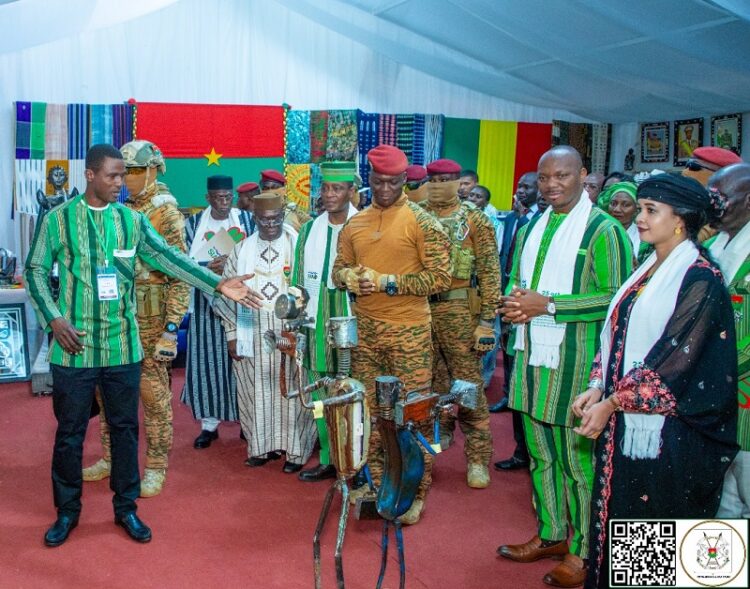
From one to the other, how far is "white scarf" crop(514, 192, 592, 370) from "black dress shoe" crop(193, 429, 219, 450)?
2.73 metres

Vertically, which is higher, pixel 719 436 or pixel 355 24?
pixel 355 24

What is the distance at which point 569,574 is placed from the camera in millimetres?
3428

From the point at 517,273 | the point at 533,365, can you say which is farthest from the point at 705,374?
the point at 517,273

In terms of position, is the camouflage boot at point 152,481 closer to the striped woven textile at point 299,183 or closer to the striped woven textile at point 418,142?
the striped woven textile at point 299,183

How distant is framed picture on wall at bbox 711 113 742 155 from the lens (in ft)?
25.9

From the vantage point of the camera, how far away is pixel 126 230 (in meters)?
3.75

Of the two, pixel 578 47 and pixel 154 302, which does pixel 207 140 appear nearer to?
pixel 578 47

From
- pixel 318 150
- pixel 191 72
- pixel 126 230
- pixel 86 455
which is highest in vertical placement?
pixel 191 72

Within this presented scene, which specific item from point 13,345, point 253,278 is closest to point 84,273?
point 253,278

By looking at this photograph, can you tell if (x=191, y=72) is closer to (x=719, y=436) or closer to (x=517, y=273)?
(x=517, y=273)

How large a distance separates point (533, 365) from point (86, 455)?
3100mm

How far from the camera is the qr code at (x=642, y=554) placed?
8.50 feet

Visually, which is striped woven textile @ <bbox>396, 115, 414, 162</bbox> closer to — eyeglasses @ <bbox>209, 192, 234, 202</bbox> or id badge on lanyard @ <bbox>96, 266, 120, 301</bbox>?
eyeglasses @ <bbox>209, 192, 234, 202</bbox>

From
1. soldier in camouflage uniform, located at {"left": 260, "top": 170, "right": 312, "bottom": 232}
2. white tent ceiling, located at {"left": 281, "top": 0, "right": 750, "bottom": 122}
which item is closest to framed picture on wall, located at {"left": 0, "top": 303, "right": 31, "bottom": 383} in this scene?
soldier in camouflage uniform, located at {"left": 260, "top": 170, "right": 312, "bottom": 232}
